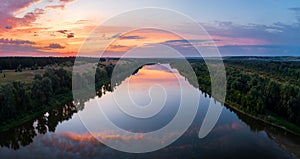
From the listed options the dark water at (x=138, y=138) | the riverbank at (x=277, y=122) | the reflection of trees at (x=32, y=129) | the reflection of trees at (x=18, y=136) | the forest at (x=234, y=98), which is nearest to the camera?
the dark water at (x=138, y=138)

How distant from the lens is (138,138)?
1016 centimetres

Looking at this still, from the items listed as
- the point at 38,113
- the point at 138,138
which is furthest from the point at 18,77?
the point at 138,138

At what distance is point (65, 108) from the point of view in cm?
1572

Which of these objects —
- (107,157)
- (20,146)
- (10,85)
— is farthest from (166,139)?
(10,85)

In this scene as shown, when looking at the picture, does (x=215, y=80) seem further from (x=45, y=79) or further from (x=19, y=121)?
(x=19, y=121)

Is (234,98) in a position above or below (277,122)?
above

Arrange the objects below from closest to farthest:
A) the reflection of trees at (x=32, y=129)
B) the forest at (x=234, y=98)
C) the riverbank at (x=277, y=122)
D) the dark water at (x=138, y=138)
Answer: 1. the dark water at (x=138, y=138)
2. the reflection of trees at (x=32, y=129)
3. the riverbank at (x=277, y=122)
4. the forest at (x=234, y=98)

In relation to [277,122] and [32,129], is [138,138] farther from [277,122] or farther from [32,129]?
[277,122]

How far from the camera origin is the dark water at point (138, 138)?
9008 mm

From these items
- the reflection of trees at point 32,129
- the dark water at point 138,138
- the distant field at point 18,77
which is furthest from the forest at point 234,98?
the distant field at point 18,77

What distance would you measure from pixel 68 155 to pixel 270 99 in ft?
32.5

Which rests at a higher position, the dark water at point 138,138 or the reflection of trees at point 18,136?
the dark water at point 138,138

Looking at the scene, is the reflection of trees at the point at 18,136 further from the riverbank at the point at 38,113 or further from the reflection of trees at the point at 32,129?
the riverbank at the point at 38,113

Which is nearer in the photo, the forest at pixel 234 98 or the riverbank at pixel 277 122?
the riverbank at pixel 277 122
